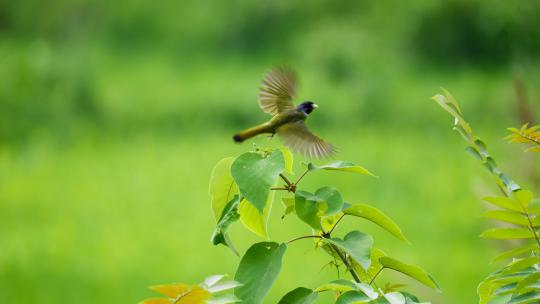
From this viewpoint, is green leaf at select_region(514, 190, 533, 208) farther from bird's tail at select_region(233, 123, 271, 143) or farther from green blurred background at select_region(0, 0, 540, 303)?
green blurred background at select_region(0, 0, 540, 303)

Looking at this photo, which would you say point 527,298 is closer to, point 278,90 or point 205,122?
point 278,90

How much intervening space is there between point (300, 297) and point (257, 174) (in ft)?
0.21

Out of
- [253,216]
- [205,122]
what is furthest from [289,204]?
[205,122]

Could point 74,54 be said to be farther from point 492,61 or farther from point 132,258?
point 492,61

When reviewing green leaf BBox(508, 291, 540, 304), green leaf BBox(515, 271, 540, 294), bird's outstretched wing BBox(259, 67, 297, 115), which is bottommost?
green leaf BBox(508, 291, 540, 304)

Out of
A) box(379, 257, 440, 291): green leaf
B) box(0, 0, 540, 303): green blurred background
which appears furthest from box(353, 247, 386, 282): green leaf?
box(0, 0, 540, 303): green blurred background

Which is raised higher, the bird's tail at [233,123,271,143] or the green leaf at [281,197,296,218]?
the bird's tail at [233,123,271,143]

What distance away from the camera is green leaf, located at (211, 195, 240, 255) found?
0.41m

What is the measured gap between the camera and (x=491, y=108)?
4129 mm

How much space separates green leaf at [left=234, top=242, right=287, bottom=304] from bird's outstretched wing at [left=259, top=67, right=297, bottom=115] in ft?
0.46

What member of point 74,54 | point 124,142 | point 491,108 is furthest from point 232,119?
point 491,108

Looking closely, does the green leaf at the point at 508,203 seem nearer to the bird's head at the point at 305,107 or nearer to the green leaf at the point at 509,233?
the green leaf at the point at 509,233

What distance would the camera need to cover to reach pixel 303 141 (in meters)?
0.50

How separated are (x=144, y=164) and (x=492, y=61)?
7.83 feet
